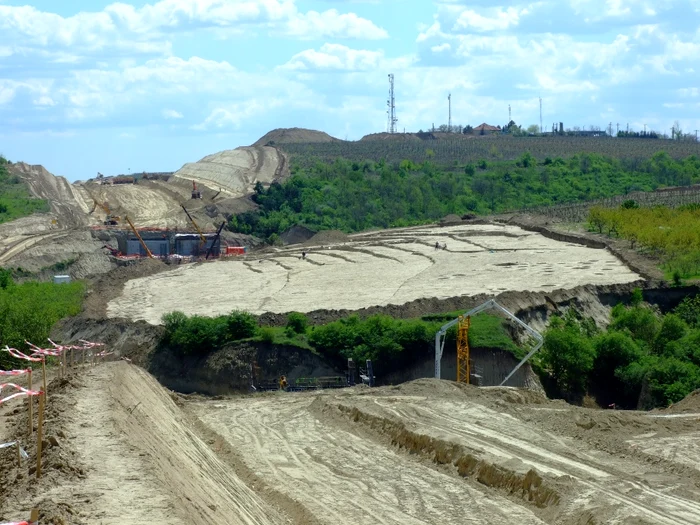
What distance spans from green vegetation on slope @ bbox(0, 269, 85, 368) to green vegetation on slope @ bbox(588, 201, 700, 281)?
27.5 metres

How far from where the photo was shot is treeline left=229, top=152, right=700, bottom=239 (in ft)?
365

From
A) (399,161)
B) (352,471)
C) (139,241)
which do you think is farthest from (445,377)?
(399,161)

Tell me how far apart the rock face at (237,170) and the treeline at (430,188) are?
520cm

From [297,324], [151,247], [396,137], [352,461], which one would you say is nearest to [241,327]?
[297,324]

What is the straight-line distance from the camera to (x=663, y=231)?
223ft

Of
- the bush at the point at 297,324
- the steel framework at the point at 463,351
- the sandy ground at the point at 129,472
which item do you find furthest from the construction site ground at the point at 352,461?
the bush at the point at 297,324

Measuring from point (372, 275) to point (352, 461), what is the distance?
42.7m

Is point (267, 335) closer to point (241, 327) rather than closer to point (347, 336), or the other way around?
point (241, 327)

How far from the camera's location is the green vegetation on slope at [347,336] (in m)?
43.6

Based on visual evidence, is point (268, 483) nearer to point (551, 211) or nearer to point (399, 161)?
point (551, 211)

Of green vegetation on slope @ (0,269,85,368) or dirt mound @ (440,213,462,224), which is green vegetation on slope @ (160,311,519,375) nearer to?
green vegetation on slope @ (0,269,85,368)

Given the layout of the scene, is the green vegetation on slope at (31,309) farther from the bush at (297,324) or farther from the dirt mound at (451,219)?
the dirt mound at (451,219)

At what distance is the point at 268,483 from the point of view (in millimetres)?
21719

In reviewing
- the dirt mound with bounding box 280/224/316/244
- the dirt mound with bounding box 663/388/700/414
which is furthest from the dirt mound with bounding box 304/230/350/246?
the dirt mound with bounding box 663/388/700/414
